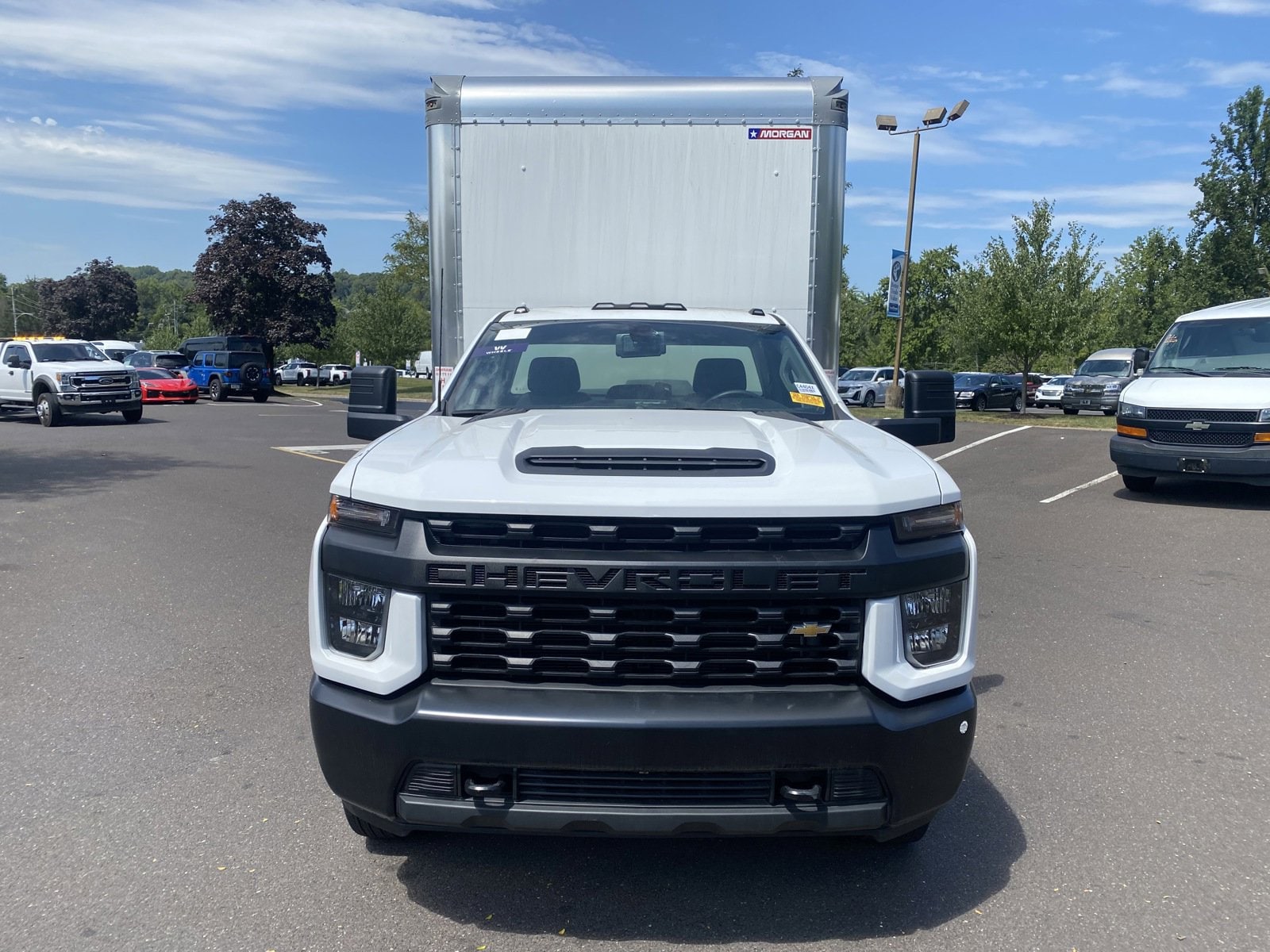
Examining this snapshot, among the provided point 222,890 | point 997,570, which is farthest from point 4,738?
point 997,570

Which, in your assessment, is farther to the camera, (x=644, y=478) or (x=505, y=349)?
(x=505, y=349)

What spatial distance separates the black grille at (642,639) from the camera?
2.90 meters

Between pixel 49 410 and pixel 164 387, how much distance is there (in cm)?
1151

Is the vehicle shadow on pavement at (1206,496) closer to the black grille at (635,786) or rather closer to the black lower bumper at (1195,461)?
→ the black lower bumper at (1195,461)

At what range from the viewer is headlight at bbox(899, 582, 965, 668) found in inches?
118

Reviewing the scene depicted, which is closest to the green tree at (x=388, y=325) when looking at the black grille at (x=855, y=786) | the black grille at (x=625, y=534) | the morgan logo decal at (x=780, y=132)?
the morgan logo decal at (x=780, y=132)

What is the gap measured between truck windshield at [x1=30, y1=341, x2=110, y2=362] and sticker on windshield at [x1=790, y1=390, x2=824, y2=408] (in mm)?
23064

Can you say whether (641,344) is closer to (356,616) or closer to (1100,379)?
(356,616)

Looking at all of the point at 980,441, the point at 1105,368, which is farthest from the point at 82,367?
the point at 1105,368

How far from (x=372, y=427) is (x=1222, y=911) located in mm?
3578

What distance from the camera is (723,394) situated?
4.58m

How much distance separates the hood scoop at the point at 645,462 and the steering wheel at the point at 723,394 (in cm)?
126

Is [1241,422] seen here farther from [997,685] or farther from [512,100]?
[512,100]

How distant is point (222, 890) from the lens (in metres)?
3.29
